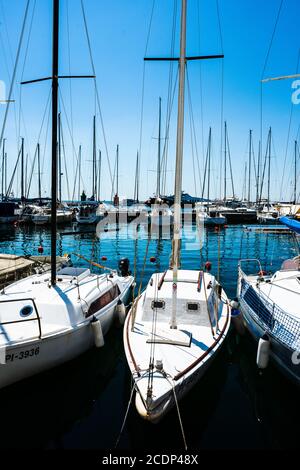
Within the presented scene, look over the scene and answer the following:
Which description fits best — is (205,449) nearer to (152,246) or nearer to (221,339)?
(221,339)

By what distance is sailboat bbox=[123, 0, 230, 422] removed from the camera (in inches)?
272

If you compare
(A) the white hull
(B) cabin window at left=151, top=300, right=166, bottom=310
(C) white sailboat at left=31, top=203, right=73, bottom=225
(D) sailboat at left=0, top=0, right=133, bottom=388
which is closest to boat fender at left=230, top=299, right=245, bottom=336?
(B) cabin window at left=151, top=300, right=166, bottom=310

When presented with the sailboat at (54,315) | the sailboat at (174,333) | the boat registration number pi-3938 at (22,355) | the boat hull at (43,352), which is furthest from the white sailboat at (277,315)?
the boat registration number pi-3938 at (22,355)

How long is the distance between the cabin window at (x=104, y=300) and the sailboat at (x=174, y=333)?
4.31 ft

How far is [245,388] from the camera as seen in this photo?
9266 mm

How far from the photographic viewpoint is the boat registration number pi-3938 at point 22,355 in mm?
7816

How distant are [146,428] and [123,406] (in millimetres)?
1119

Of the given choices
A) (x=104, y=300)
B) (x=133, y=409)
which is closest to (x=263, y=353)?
(x=133, y=409)

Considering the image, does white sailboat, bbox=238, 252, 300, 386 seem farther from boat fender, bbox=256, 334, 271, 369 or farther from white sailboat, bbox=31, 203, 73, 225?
white sailboat, bbox=31, 203, 73, 225

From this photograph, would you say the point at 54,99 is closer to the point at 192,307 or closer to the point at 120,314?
the point at 120,314

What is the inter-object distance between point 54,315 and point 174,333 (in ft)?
12.6

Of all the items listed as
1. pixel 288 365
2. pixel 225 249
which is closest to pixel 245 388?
pixel 288 365

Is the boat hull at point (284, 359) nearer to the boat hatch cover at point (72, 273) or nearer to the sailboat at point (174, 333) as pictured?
the sailboat at point (174, 333)

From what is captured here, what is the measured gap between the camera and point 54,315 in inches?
380
